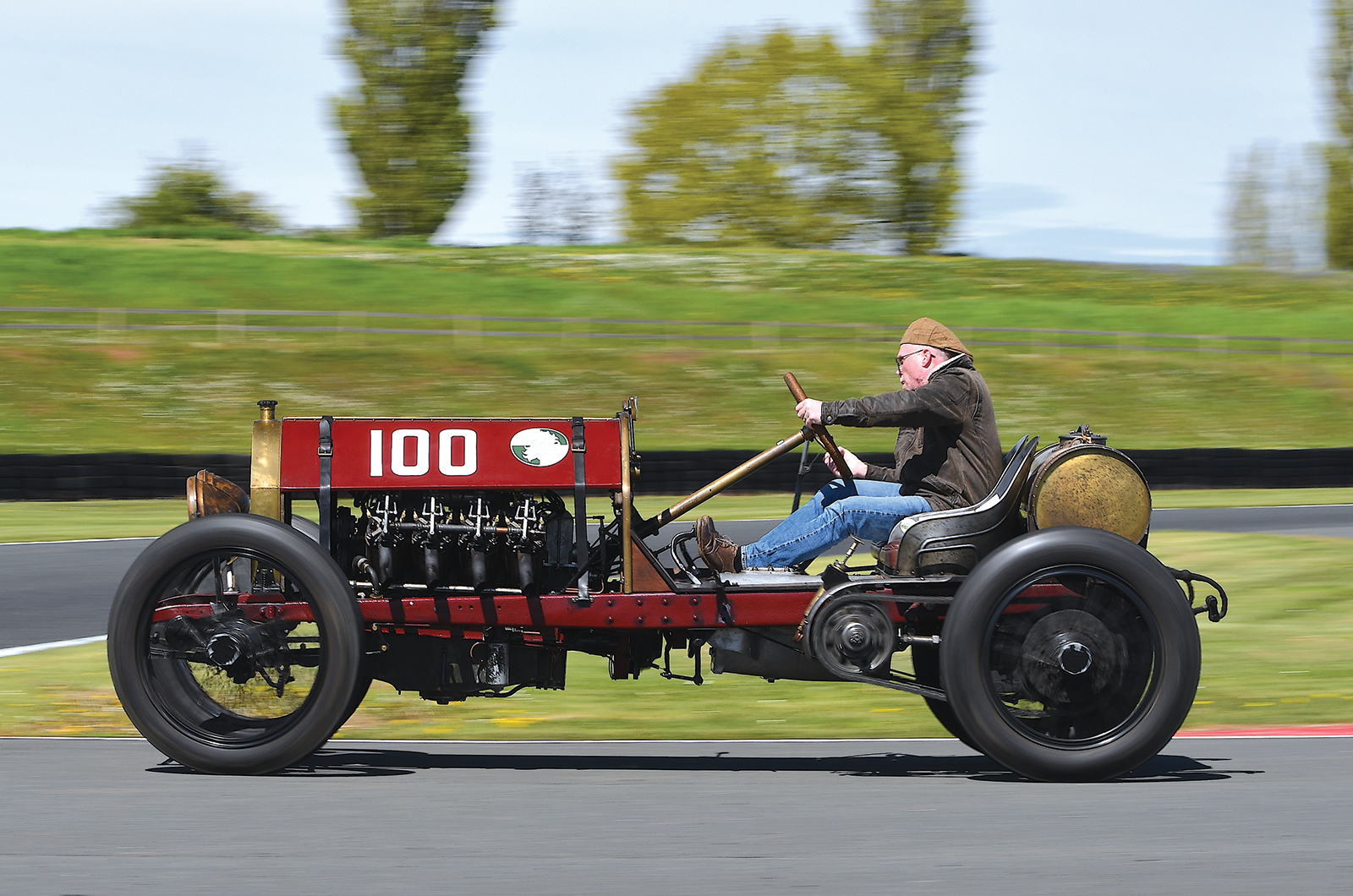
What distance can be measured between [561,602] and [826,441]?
3.63ft

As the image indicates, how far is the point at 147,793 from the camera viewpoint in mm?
4824

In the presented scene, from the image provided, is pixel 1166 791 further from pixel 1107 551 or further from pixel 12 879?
pixel 12 879

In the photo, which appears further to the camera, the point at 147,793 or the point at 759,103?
the point at 759,103

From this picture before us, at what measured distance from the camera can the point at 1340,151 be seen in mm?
48750

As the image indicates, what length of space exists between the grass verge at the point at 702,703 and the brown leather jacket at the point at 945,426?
126cm

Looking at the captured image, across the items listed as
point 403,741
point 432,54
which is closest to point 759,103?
point 432,54

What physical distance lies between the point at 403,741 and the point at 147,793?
1.30 m

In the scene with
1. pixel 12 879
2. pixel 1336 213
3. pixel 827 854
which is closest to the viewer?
pixel 12 879

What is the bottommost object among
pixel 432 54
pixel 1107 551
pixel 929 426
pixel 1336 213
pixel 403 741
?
pixel 403 741

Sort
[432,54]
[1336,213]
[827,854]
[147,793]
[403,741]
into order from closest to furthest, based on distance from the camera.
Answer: [827,854]
[147,793]
[403,741]
[432,54]
[1336,213]

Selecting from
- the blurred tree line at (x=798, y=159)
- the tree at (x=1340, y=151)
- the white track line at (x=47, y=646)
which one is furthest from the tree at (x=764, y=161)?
the white track line at (x=47, y=646)

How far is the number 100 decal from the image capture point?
16.8 ft

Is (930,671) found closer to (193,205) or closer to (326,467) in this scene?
(326,467)

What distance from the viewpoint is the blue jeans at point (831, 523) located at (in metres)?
5.33
